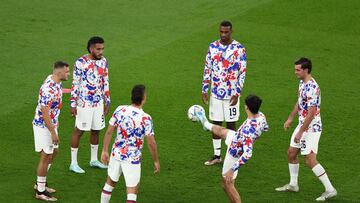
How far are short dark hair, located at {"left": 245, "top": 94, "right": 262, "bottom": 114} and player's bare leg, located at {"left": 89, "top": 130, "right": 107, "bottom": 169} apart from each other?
12.3ft

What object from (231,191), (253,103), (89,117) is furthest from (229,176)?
(89,117)

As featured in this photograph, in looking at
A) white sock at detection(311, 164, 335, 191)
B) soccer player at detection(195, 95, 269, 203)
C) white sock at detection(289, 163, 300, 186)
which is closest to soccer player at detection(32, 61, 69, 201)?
soccer player at detection(195, 95, 269, 203)

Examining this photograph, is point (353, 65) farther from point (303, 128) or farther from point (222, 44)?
point (303, 128)

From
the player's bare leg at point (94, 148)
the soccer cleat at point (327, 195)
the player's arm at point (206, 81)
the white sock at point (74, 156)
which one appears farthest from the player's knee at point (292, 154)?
the white sock at point (74, 156)

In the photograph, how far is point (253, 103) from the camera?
1253 centimetres

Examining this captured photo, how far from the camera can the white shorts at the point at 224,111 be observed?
15.5 metres

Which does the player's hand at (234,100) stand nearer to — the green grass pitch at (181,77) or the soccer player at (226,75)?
the soccer player at (226,75)

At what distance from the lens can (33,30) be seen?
23.7 meters

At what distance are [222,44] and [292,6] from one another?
422 inches

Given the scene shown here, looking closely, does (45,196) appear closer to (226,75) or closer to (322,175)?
(226,75)

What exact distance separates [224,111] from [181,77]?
17.0ft

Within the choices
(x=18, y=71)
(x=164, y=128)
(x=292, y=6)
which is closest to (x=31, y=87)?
(x=18, y=71)

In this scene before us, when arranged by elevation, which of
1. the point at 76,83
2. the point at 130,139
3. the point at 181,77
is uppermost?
the point at 181,77

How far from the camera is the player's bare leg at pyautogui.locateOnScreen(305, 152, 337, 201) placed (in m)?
13.9
